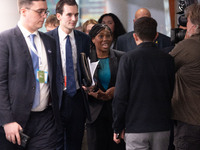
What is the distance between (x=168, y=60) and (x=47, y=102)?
0.94 metres

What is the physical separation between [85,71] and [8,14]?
6.32ft

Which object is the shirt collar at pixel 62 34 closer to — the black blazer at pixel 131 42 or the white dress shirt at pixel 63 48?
the white dress shirt at pixel 63 48

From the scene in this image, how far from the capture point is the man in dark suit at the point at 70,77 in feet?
8.64

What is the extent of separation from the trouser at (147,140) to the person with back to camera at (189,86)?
1.07 feet

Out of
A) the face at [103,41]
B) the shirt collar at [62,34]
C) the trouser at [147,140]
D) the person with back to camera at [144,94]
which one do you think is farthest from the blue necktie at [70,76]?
the trouser at [147,140]

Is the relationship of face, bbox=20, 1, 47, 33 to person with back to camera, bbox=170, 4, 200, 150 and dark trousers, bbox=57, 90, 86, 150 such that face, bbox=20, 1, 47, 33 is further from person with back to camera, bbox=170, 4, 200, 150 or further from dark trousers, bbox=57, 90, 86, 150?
person with back to camera, bbox=170, 4, 200, 150

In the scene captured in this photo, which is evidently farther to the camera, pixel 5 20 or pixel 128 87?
pixel 5 20

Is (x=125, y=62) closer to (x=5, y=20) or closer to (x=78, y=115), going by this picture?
(x=78, y=115)

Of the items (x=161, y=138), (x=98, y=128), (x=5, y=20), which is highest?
(x=5, y=20)

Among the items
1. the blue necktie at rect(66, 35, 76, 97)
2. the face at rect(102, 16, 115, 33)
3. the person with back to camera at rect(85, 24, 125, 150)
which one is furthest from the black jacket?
the face at rect(102, 16, 115, 33)

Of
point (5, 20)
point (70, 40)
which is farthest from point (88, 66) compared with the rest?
point (5, 20)

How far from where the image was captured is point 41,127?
2084 millimetres

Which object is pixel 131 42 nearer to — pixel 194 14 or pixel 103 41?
pixel 103 41

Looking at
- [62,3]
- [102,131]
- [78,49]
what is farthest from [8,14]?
[102,131]
